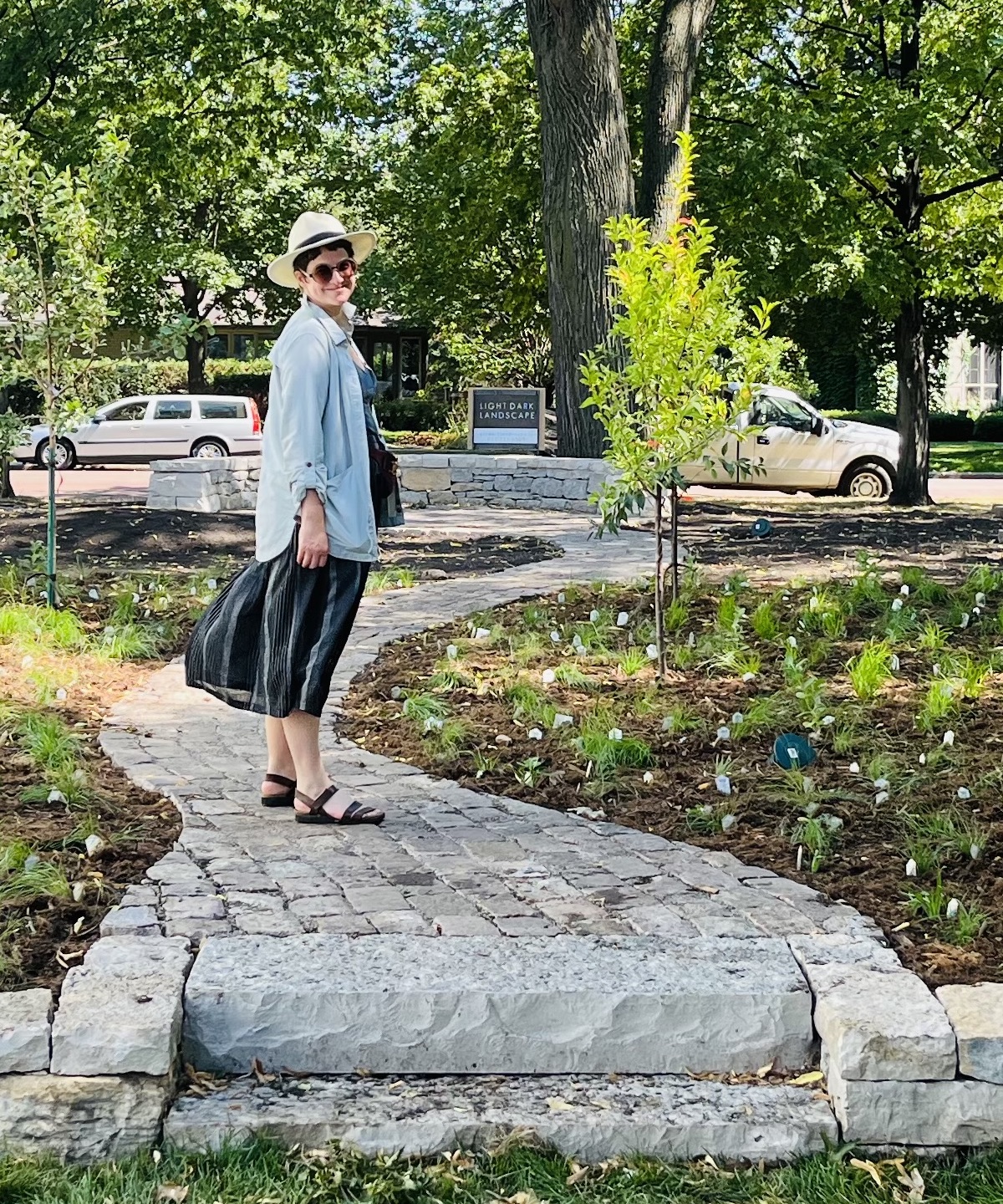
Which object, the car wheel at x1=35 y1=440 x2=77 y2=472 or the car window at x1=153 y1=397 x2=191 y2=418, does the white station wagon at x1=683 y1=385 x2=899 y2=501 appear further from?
the car wheel at x1=35 y1=440 x2=77 y2=472

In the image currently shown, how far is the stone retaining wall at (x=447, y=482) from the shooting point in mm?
14492

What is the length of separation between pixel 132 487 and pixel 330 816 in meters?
18.0

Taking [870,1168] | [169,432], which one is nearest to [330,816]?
[870,1168]

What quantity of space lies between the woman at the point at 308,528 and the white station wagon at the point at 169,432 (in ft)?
73.6

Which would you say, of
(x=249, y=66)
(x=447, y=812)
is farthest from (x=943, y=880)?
(x=249, y=66)

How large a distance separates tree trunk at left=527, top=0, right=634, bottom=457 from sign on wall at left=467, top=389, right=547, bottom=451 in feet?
10.8

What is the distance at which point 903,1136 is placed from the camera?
295 cm

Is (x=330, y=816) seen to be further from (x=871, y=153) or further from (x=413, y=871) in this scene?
(x=871, y=153)

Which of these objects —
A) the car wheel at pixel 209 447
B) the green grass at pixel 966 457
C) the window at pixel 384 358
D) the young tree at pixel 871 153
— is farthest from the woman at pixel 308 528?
the window at pixel 384 358

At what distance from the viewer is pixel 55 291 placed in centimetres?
845

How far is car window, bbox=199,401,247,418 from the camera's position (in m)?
27.0

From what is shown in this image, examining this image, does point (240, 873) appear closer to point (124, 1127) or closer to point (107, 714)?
point (124, 1127)

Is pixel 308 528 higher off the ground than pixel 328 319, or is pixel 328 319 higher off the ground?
pixel 328 319

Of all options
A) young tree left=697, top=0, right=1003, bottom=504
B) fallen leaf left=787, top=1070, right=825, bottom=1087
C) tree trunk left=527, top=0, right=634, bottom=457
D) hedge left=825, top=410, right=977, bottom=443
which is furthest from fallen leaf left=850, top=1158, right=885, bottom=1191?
hedge left=825, top=410, right=977, bottom=443
